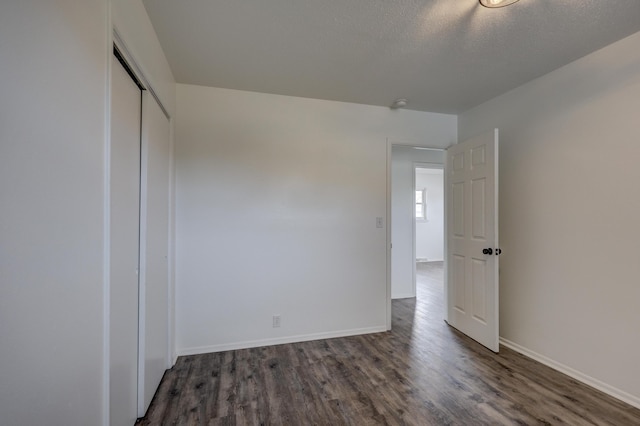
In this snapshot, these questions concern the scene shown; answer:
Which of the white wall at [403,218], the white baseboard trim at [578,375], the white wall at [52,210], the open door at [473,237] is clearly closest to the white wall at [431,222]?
the white wall at [403,218]

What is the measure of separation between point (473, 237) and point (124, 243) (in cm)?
294

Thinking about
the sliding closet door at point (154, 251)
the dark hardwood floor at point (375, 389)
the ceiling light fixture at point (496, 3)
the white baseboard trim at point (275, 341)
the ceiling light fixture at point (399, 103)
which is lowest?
the dark hardwood floor at point (375, 389)

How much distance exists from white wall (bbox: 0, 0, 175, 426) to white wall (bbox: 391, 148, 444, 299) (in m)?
3.83

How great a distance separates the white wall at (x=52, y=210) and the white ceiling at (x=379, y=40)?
0.86 metres

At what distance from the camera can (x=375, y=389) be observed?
1957 millimetres

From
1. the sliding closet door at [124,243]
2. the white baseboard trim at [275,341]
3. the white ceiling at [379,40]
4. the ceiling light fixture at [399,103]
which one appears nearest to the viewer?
the sliding closet door at [124,243]

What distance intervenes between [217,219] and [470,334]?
281 cm

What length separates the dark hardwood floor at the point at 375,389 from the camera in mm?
1685

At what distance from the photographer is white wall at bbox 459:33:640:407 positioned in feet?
5.98

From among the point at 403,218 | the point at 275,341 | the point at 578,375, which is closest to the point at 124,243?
the point at 275,341

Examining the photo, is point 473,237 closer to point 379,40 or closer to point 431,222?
point 379,40

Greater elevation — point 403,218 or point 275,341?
point 403,218

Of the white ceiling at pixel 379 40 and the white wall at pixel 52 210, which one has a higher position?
the white ceiling at pixel 379 40

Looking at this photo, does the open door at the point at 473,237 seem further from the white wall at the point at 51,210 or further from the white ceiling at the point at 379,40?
the white wall at the point at 51,210
